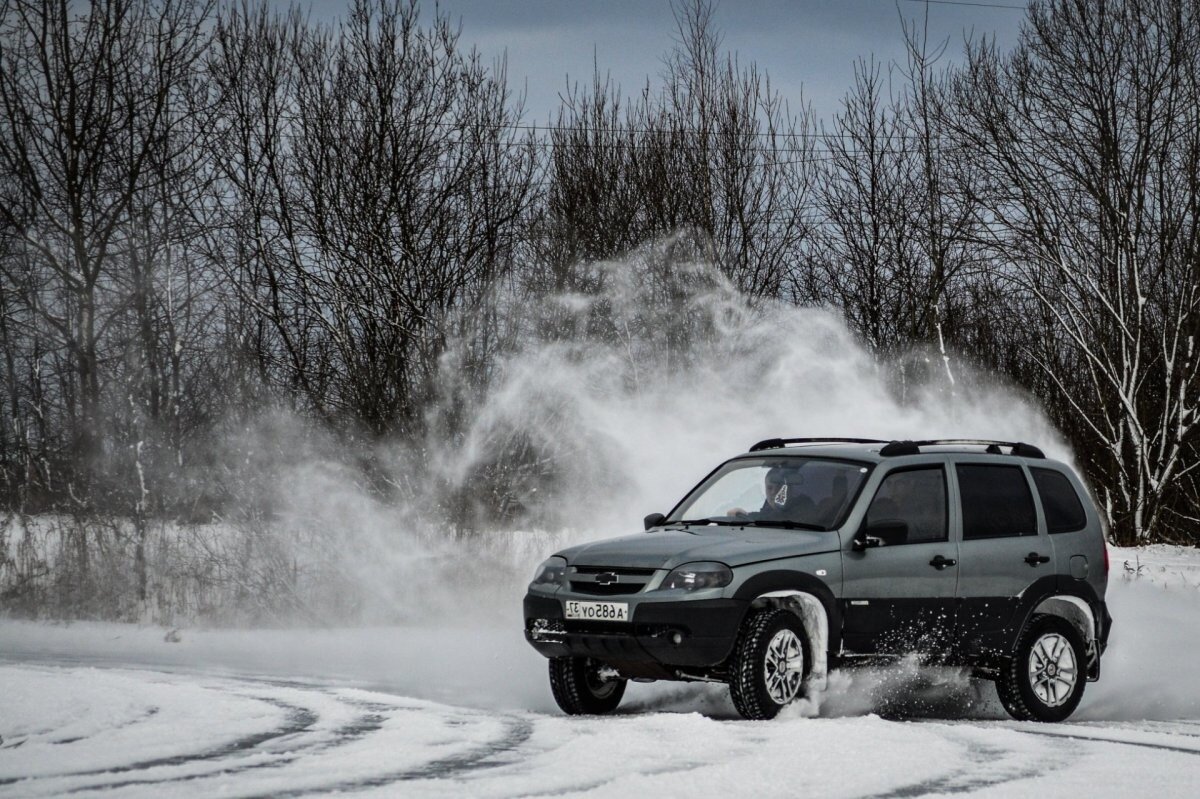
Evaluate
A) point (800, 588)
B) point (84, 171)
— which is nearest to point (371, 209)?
point (84, 171)

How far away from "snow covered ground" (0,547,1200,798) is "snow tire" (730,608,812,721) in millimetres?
145

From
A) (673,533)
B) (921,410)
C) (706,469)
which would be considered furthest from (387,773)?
(921,410)

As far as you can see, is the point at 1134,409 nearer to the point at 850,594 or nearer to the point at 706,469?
the point at 706,469

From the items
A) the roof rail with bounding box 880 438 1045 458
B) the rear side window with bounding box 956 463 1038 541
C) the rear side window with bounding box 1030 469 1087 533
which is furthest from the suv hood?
the rear side window with bounding box 1030 469 1087 533

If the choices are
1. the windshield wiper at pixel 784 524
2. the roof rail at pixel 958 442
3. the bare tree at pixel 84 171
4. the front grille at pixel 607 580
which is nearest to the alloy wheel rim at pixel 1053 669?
the roof rail at pixel 958 442

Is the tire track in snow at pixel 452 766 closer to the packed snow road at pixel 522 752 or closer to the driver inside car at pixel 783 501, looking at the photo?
the packed snow road at pixel 522 752

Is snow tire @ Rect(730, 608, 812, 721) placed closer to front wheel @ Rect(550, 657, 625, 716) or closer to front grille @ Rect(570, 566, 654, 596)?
front grille @ Rect(570, 566, 654, 596)

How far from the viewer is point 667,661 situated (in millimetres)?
8250

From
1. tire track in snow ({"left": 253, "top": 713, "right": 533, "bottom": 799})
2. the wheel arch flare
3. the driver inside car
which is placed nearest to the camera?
tire track in snow ({"left": 253, "top": 713, "right": 533, "bottom": 799})

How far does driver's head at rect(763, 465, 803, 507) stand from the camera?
941 centimetres

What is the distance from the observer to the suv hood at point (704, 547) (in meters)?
8.41

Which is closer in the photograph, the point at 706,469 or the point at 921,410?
the point at 706,469

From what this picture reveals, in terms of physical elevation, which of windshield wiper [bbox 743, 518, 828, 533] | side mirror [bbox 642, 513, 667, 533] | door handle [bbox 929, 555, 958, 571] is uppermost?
side mirror [bbox 642, 513, 667, 533]

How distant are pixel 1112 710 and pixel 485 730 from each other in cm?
502
